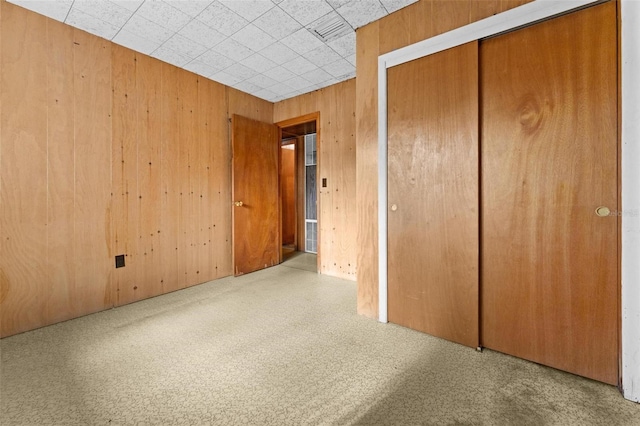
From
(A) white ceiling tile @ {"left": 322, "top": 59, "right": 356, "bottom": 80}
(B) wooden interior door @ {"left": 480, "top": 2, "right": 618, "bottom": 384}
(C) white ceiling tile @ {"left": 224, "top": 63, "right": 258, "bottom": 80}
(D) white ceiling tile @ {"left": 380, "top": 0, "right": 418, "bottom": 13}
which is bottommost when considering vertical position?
(B) wooden interior door @ {"left": 480, "top": 2, "right": 618, "bottom": 384}

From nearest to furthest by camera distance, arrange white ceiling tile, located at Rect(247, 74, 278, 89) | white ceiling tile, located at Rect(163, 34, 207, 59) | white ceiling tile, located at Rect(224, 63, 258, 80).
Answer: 1. white ceiling tile, located at Rect(163, 34, 207, 59)
2. white ceiling tile, located at Rect(224, 63, 258, 80)
3. white ceiling tile, located at Rect(247, 74, 278, 89)

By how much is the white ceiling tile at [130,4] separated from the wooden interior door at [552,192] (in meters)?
2.54

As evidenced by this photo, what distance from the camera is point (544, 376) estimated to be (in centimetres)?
160

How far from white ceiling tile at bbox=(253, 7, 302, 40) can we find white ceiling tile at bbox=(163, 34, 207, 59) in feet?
2.35

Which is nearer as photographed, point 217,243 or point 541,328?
point 541,328

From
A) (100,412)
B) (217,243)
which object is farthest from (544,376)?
(217,243)

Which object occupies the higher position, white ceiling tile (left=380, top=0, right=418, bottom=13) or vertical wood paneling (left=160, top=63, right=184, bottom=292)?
white ceiling tile (left=380, top=0, right=418, bottom=13)

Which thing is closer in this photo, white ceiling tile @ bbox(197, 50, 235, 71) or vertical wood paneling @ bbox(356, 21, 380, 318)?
vertical wood paneling @ bbox(356, 21, 380, 318)

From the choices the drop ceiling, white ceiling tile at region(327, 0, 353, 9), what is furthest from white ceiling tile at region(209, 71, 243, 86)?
white ceiling tile at region(327, 0, 353, 9)

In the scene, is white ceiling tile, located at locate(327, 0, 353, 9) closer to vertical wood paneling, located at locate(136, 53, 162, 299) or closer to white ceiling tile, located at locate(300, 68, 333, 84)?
white ceiling tile, located at locate(300, 68, 333, 84)

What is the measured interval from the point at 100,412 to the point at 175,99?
9.53ft

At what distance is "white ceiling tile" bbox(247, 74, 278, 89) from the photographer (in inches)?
133
